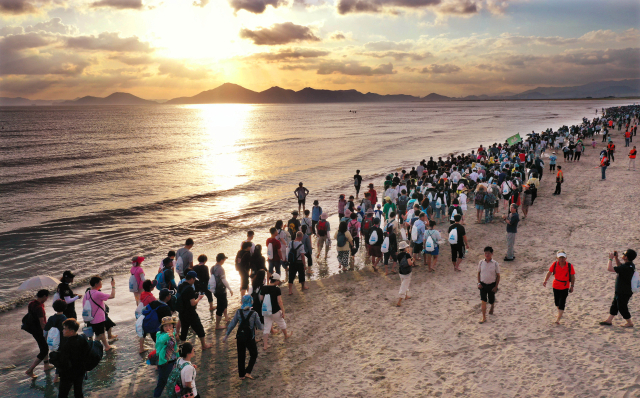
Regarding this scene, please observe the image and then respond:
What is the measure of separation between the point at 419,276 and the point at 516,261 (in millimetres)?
3241

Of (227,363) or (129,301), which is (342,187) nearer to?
(129,301)

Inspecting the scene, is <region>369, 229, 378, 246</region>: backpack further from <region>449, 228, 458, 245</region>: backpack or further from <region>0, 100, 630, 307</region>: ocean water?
<region>0, 100, 630, 307</region>: ocean water

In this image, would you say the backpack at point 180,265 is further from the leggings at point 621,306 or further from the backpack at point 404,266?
the leggings at point 621,306

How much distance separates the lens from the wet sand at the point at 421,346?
6660 millimetres

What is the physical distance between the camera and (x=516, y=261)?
11922 mm

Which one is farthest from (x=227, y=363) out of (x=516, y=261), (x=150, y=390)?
(x=516, y=261)

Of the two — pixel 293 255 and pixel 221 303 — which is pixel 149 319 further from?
pixel 293 255

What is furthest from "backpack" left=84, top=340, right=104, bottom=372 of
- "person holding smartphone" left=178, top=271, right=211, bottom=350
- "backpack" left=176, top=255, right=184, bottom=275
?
"backpack" left=176, top=255, right=184, bottom=275

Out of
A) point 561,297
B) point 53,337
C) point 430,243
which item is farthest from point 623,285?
point 53,337

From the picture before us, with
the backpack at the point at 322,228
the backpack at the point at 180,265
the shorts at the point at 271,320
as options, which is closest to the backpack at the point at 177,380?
the shorts at the point at 271,320

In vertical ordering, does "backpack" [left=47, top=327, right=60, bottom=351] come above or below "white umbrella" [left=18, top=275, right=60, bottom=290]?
below

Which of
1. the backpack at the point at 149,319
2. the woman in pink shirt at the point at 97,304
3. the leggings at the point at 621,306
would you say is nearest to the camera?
the backpack at the point at 149,319

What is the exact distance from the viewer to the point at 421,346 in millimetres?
7816

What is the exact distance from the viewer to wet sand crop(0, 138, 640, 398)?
666 cm
